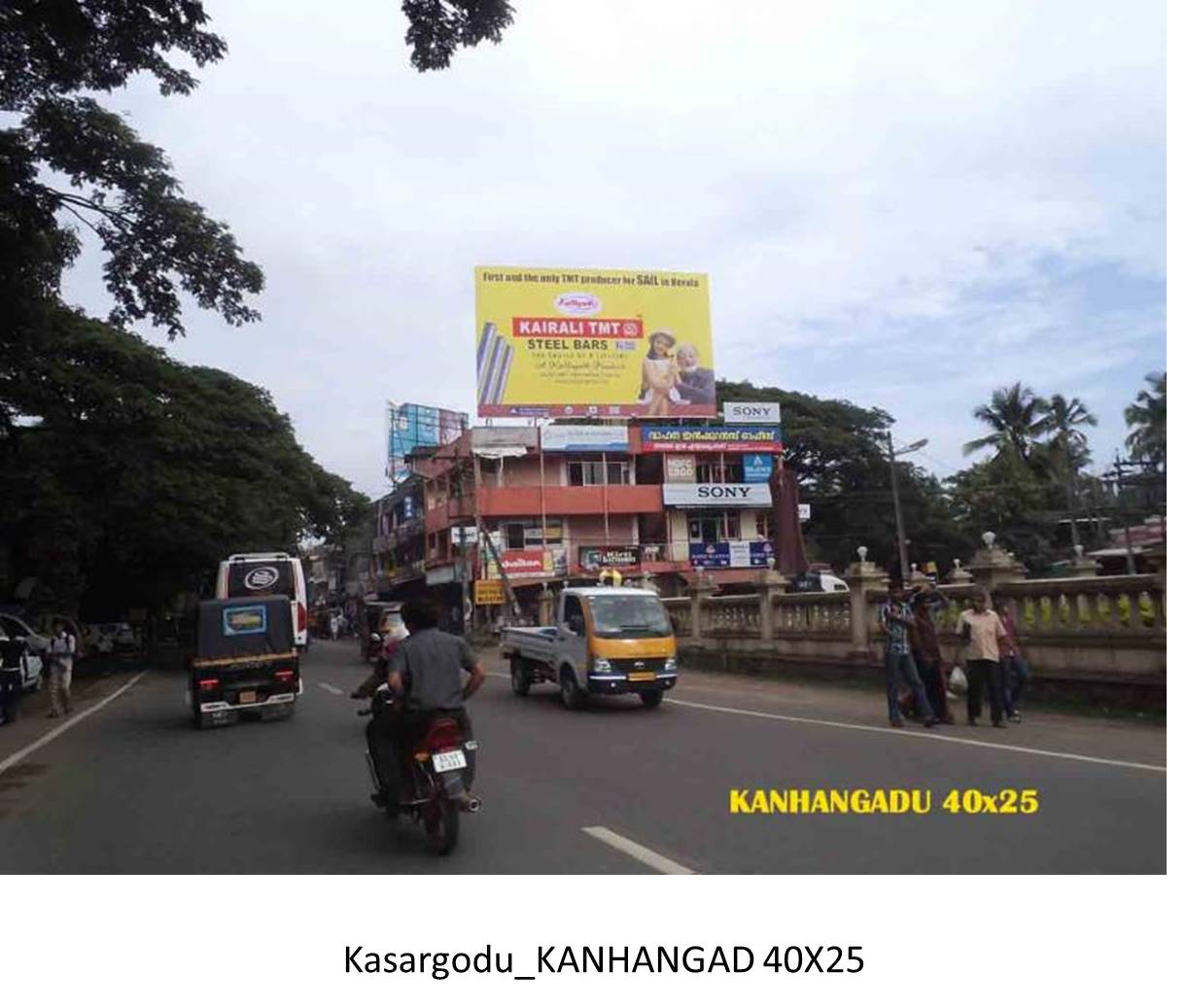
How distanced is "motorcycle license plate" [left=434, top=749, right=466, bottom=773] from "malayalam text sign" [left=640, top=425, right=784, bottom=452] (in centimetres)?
3629

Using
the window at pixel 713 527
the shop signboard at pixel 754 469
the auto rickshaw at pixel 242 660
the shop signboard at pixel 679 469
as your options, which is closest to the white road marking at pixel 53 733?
the auto rickshaw at pixel 242 660

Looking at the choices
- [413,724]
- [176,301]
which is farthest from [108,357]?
[413,724]

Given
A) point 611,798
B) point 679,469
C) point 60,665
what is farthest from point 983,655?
point 679,469

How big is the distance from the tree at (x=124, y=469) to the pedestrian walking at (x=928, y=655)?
571 inches

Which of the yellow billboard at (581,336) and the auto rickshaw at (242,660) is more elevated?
the yellow billboard at (581,336)

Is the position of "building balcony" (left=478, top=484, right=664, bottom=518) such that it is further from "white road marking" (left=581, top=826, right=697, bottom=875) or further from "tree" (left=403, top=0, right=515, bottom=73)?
"white road marking" (left=581, top=826, right=697, bottom=875)

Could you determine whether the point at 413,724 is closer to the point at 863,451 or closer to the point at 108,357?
the point at 108,357

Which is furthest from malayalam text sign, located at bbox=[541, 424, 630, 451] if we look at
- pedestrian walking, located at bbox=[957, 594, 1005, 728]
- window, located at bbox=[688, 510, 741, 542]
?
pedestrian walking, located at bbox=[957, 594, 1005, 728]

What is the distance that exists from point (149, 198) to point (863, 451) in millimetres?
42430

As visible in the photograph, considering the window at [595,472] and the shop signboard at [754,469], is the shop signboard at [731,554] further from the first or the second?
the window at [595,472]

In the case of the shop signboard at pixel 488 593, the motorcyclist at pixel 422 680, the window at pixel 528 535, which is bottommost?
the motorcyclist at pixel 422 680

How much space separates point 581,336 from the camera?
3566 cm

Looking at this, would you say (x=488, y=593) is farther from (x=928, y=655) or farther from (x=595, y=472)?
(x=928, y=655)

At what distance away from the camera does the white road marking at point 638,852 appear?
5418 millimetres
